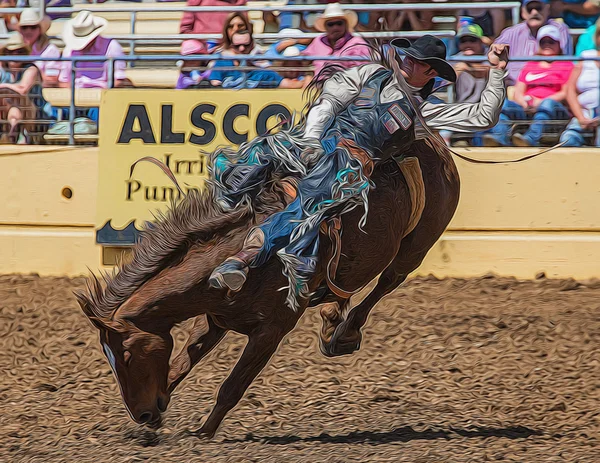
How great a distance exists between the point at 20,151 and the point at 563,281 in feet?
16.7

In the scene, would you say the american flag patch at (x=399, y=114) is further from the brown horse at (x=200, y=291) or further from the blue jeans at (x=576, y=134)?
the blue jeans at (x=576, y=134)

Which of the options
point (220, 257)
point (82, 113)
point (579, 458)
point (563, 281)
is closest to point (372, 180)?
point (220, 257)

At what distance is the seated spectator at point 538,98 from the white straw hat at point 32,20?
460cm

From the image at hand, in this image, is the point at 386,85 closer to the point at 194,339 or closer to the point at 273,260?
the point at 273,260

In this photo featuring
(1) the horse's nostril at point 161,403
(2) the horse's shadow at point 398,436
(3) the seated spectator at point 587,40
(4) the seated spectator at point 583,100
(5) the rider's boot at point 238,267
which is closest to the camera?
(5) the rider's boot at point 238,267

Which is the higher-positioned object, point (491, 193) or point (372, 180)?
point (372, 180)

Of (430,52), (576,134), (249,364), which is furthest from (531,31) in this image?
(249,364)

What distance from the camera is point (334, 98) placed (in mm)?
4828

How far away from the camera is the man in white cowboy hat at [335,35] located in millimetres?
8711

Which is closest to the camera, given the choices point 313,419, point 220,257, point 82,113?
point 220,257

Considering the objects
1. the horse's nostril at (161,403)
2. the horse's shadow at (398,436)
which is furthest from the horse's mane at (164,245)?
the horse's shadow at (398,436)

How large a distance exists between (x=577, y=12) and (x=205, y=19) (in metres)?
3.54

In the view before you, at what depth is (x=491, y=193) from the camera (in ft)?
28.1

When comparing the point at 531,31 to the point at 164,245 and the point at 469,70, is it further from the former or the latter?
the point at 164,245
